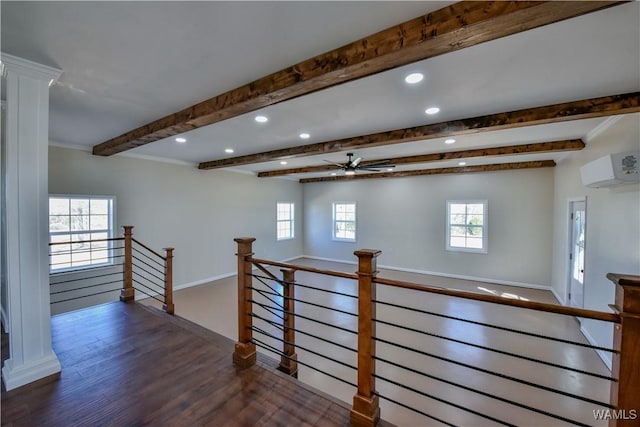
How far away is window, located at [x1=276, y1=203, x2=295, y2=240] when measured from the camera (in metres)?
8.93

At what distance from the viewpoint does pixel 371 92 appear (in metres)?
2.56

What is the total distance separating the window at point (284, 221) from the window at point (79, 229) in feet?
15.3

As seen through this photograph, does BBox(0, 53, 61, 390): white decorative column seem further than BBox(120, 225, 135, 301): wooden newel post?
No

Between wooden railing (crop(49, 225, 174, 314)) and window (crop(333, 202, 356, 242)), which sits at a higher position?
window (crop(333, 202, 356, 242))

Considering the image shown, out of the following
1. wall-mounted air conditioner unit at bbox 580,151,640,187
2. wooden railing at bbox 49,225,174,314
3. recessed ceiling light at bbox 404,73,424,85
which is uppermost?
recessed ceiling light at bbox 404,73,424,85

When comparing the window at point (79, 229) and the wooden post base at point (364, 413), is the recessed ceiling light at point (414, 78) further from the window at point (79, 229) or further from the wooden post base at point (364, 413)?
the window at point (79, 229)

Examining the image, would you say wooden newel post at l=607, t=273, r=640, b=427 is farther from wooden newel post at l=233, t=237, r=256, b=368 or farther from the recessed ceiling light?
wooden newel post at l=233, t=237, r=256, b=368

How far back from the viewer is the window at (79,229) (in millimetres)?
4380

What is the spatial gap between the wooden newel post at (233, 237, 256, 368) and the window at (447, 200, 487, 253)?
6.16 metres

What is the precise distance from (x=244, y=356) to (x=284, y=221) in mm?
6821

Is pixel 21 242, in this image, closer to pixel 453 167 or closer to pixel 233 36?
pixel 233 36

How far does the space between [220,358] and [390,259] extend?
629 cm

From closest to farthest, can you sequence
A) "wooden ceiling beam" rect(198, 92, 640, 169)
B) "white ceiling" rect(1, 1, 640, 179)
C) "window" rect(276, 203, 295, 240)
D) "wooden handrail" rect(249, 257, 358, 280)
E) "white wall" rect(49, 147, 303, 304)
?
1. "white ceiling" rect(1, 1, 640, 179)
2. "wooden handrail" rect(249, 257, 358, 280)
3. "wooden ceiling beam" rect(198, 92, 640, 169)
4. "white wall" rect(49, 147, 303, 304)
5. "window" rect(276, 203, 295, 240)

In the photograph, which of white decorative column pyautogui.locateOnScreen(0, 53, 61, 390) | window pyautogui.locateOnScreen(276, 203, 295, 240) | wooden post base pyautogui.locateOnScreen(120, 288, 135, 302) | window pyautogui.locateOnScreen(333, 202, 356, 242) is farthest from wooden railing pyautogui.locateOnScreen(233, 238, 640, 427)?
window pyautogui.locateOnScreen(276, 203, 295, 240)
